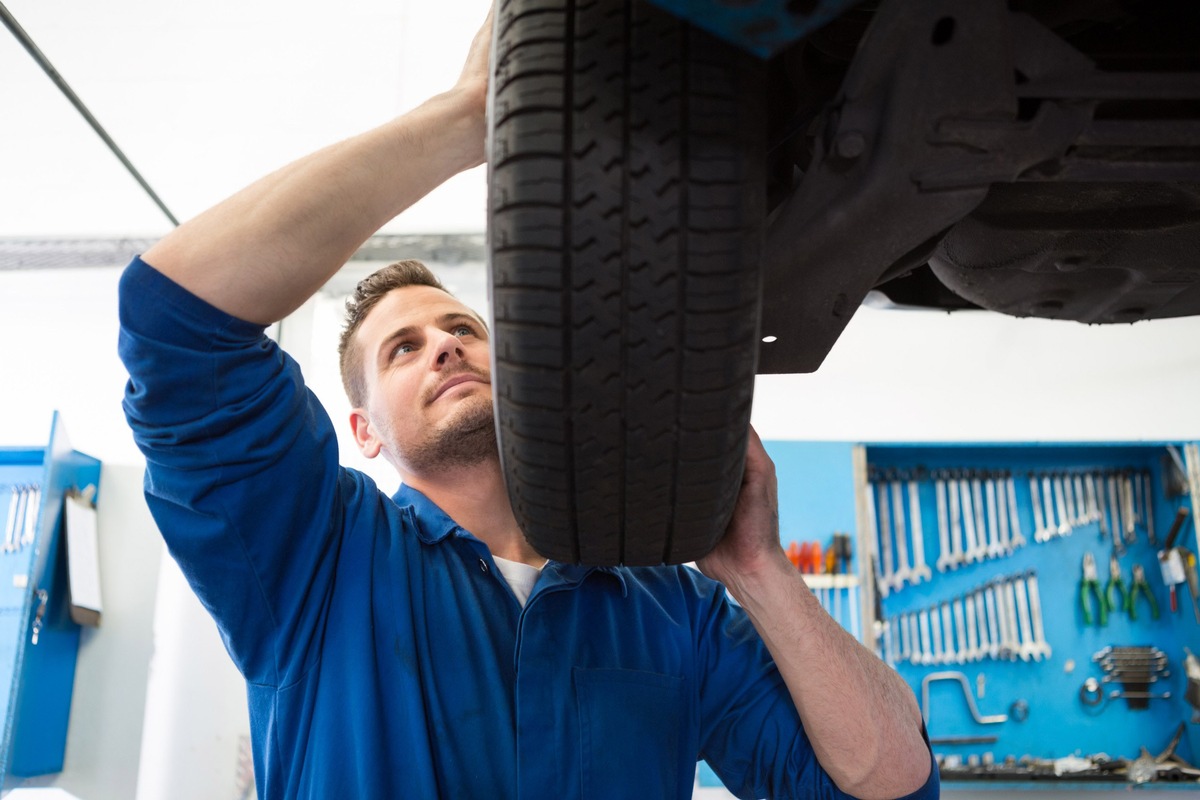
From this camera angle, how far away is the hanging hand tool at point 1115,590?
122 inches

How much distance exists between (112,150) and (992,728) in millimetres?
3475

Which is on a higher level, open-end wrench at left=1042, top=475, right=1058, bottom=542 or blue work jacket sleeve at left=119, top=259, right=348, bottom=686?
open-end wrench at left=1042, top=475, right=1058, bottom=542

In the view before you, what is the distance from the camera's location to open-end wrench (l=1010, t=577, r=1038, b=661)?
3.04 meters

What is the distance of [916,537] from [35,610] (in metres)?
2.86

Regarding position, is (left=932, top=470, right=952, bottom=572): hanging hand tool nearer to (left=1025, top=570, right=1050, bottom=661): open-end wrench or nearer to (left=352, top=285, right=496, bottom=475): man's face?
(left=1025, top=570, right=1050, bottom=661): open-end wrench

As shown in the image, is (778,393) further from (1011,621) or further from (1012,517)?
(1011,621)

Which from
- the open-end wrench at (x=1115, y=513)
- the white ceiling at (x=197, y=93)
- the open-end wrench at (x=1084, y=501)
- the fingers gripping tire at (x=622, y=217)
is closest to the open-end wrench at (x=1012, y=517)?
the open-end wrench at (x=1084, y=501)

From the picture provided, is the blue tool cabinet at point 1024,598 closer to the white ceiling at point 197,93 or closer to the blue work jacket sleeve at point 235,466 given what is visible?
the white ceiling at point 197,93

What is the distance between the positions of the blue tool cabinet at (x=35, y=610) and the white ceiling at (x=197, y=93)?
91 centimetres

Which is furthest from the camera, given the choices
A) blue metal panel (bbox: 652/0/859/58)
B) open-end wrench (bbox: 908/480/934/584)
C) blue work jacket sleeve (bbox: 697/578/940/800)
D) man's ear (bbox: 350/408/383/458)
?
open-end wrench (bbox: 908/480/934/584)

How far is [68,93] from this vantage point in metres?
2.64

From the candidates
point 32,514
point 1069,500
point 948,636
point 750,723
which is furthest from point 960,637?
point 32,514

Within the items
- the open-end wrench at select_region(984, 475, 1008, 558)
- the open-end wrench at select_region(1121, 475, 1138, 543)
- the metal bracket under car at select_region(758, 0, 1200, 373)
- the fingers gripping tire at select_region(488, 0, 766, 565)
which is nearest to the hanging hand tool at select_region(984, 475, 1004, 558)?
the open-end wrench at select_region(984, 475, 1008, 558)

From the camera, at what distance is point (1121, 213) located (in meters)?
0.89
